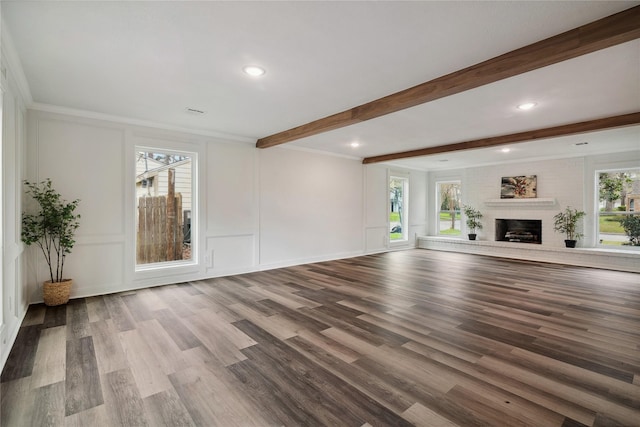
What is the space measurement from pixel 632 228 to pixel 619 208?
464mm

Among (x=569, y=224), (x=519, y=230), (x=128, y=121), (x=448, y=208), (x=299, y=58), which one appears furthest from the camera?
(x=448, y=208)

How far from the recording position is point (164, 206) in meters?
4.96

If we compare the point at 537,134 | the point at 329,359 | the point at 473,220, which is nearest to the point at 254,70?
the point at 329,359

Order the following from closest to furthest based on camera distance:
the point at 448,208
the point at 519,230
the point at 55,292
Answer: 1. the point at 55,292
2. the point at 519,230
3. the point at 448,208

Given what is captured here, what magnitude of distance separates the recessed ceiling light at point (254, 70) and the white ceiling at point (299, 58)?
81mm

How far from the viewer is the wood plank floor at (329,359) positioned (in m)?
1.81

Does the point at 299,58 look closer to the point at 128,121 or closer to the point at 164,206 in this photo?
the point at 128,121

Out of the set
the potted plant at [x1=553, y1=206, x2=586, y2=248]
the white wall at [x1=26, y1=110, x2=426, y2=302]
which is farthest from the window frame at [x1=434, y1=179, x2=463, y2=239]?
the white wall at [x1=26, y1=110, x2=426, y2=302]

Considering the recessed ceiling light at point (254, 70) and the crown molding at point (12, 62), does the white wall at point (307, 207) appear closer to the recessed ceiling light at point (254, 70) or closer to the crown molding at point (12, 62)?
the recessed ceiling light at point (254, 70)

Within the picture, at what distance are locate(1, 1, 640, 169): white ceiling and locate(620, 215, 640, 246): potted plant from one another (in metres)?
3.87

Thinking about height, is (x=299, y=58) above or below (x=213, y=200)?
above

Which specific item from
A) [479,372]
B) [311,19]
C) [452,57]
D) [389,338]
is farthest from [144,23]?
[479,372]

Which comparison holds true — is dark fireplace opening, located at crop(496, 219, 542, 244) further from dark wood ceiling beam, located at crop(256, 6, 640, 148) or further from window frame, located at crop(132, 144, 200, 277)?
window frame, located at crop(132, 144, 200, 277)

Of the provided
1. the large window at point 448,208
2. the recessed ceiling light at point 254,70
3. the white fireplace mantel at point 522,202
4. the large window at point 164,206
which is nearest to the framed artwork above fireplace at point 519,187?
the white fireplace mantel at point 522,202
